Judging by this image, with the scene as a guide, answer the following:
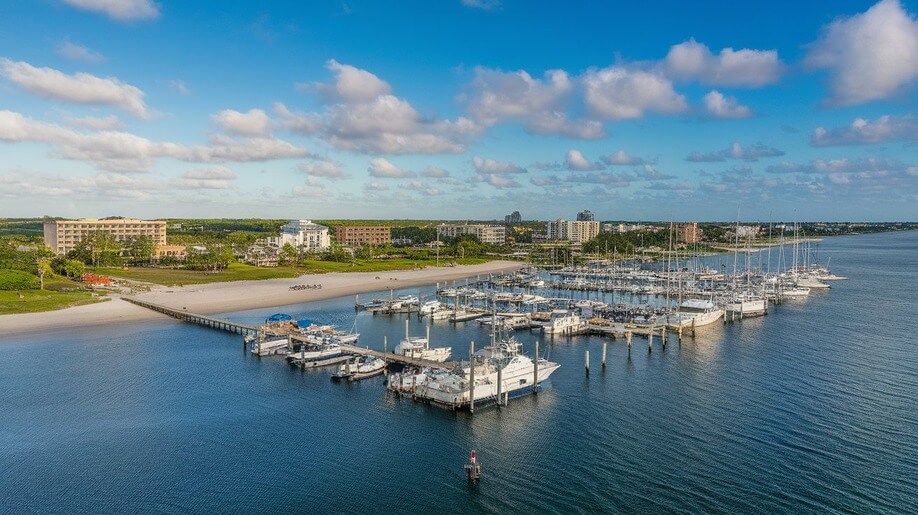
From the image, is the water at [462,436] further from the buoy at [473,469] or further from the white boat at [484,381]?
the white boat at [484,381]

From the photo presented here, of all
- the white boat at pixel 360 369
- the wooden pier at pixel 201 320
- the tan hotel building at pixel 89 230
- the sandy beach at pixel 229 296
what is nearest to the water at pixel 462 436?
the white boat at pixel 360 369

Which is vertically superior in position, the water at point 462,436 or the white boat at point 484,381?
the white boat at point 484,381

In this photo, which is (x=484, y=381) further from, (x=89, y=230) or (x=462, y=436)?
(x=89, y=230)

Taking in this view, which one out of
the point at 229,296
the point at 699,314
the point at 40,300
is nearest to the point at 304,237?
the point at 229,296

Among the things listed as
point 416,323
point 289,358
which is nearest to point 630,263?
point 416,323

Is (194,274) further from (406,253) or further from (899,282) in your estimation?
(899,282)
